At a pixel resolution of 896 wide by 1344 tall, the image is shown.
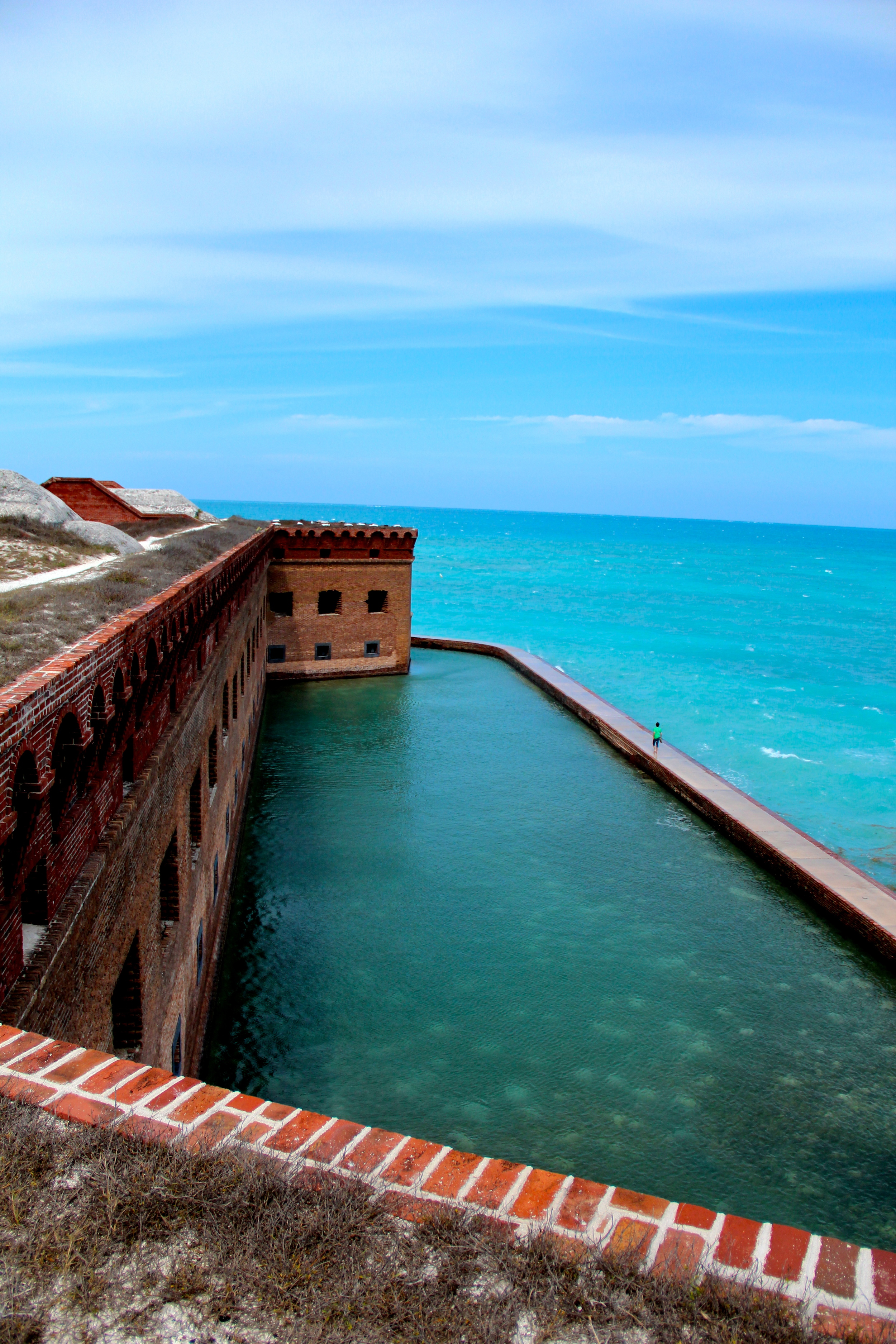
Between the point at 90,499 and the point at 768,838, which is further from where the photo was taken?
the point at 90,499

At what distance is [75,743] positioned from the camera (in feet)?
14.7

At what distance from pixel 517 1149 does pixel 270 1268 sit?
8.21 meters

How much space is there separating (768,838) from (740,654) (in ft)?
140

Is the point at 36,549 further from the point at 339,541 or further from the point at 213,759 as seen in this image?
the point at 339,541

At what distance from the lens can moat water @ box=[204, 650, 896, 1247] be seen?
997 cm

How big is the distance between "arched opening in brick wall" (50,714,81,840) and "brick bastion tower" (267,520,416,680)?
90.8 ft

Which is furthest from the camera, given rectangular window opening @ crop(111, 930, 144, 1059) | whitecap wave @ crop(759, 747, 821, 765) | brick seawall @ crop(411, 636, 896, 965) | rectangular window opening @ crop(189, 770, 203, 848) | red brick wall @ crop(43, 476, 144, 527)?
→ whitecap wave @ crop(759, 747, 821, 765)

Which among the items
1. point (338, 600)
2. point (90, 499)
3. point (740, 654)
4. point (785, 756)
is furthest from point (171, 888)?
point (740, 654)

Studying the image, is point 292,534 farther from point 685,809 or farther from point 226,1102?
point 226,1102

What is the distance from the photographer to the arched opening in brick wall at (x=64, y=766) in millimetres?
4348

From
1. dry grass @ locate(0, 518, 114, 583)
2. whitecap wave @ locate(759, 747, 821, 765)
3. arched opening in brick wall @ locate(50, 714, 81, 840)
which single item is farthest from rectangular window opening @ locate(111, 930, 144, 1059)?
whitecap wave @ locate(759, 747, 821, 765)

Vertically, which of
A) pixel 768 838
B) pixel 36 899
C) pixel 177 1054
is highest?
pixel 36 899

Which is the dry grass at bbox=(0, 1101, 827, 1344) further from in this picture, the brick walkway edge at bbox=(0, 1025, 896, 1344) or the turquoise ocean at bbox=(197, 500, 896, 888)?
the turquoise ocean at bbox=(197, 500, 896, 888)

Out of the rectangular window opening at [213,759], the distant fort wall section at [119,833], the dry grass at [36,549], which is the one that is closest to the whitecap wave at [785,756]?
the rectangular window opening at [213,759]
